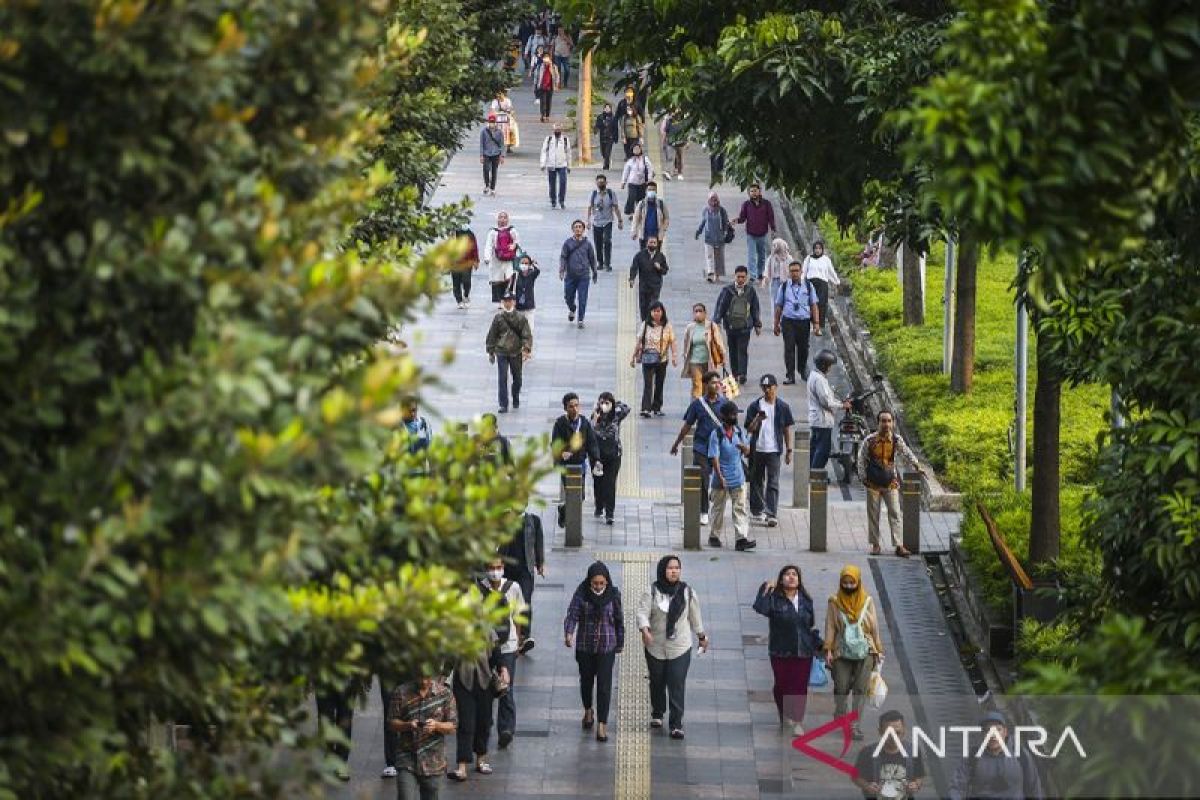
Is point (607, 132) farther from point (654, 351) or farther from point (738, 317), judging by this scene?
point (654, 351)

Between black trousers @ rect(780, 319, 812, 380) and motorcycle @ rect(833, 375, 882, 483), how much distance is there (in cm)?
266

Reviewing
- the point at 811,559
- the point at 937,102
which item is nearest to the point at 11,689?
the point at 937,102

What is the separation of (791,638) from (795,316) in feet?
32.3

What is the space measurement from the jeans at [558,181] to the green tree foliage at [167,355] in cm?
2633

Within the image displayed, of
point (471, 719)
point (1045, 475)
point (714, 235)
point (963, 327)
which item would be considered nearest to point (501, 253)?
point (714, 235)

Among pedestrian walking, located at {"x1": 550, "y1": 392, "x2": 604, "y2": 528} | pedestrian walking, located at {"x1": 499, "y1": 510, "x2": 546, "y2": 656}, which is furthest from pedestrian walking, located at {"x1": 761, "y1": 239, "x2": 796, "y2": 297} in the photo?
pedestrian walking, located at {"x1": 499, "y1": 510, "x2": 546, "y2": 656}

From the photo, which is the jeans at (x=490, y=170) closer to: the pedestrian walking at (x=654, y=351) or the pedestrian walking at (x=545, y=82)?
the pedestrian walking at (x=545, y=82)

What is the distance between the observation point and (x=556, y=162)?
33812 mm

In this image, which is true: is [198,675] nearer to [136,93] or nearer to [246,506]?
[246,506]

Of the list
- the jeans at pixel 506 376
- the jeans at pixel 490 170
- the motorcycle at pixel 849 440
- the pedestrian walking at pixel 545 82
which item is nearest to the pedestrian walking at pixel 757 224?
the jeans at pixel 490 170

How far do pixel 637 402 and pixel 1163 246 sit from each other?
44.6ft

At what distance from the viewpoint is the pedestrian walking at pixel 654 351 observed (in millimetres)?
23219

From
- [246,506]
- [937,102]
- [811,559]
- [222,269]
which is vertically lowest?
[811,559]

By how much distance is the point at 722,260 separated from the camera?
99.3 ft
